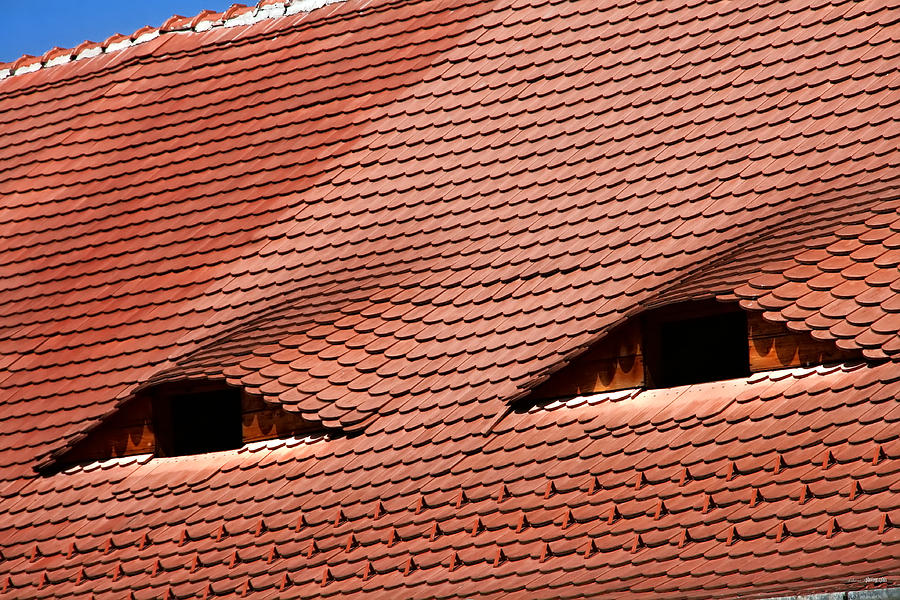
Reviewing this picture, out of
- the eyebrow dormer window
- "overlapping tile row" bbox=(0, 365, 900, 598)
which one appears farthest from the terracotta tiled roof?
the eyebrow dormer window

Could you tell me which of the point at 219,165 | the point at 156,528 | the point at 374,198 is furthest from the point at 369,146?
the point at 156,528

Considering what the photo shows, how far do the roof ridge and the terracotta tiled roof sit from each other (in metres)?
0.21

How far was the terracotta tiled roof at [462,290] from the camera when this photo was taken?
7203 millimetres

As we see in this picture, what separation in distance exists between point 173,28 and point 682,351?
616cm

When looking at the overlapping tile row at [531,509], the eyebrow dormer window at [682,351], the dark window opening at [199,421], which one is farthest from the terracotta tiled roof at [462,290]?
the dark window opening at [199,421]

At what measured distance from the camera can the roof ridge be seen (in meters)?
12.0

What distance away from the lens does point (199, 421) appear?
31.8 ft

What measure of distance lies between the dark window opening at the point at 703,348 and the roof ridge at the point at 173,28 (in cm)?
496

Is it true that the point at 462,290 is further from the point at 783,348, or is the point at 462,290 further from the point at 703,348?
the point at 783,348

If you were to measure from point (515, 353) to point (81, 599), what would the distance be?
296cm

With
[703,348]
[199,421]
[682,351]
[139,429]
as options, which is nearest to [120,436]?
[139,429]

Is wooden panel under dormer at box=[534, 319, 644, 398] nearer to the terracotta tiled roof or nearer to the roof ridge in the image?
the terracotta tiled roof

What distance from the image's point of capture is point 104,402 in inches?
375

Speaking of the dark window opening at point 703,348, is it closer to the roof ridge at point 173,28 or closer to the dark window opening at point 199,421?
the dark window opening at point 199,421
